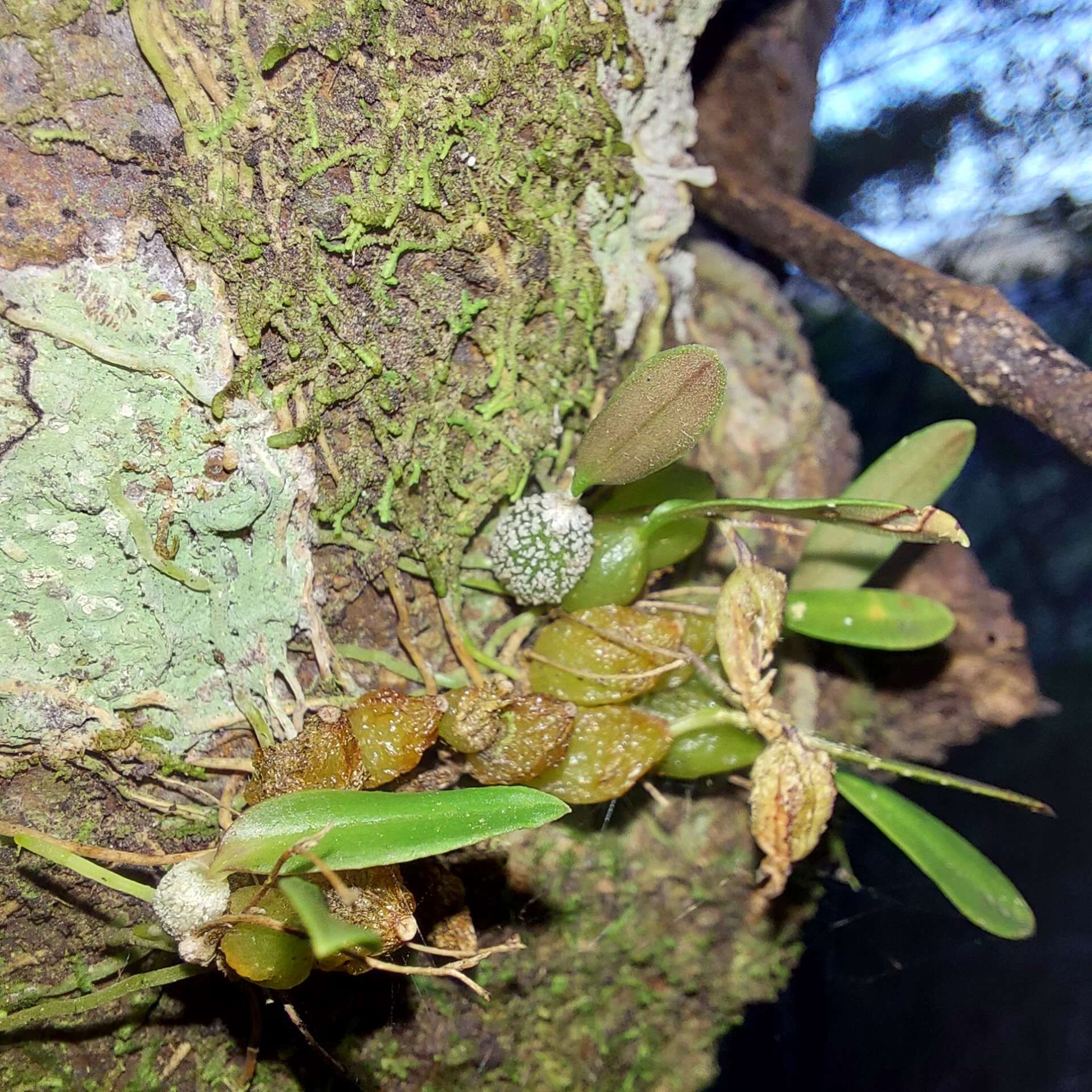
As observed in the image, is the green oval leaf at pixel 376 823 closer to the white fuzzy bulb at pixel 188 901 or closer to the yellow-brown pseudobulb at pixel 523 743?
the white fuzzy bulb at pixel 188 901

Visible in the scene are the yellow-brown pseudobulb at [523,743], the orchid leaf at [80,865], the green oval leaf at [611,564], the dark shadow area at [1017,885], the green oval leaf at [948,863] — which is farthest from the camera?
the dark shadow area at [1017,885]

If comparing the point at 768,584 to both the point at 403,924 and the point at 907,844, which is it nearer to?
the point at 907,844

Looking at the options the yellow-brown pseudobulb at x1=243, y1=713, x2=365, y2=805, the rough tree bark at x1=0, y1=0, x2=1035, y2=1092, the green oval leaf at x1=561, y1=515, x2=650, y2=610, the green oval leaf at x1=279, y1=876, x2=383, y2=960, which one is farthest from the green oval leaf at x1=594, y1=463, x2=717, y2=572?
the green oval leaf at x1=279, y1=876, x2=383, y2=960

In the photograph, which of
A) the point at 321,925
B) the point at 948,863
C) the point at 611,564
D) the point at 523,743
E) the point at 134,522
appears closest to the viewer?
the point at 321,925

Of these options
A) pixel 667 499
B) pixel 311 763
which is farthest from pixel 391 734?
pixel 667 499

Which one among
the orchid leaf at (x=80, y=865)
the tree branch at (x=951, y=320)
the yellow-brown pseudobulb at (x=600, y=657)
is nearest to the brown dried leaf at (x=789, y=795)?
the yellow-brown pseudobulb at (x=600, y=657)

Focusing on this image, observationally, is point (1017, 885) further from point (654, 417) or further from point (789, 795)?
point (654, 417)

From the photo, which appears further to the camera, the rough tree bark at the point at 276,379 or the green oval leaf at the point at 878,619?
the green oval leaf at the point at 878,619

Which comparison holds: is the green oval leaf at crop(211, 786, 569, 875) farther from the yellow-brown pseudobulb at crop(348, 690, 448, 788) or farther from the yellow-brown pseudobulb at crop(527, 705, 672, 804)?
the yellow-brown pseudobulb at crop(527, 705, 672, 804)
